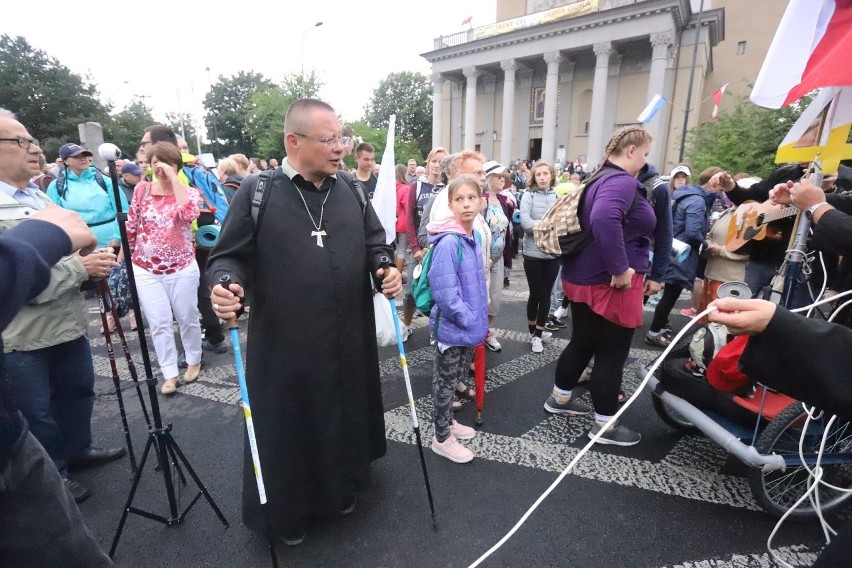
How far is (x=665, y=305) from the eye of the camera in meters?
5.11

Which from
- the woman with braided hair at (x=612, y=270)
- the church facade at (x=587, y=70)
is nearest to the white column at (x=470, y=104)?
the church facade at (x=587, y=70)

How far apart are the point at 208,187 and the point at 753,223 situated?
577 cm

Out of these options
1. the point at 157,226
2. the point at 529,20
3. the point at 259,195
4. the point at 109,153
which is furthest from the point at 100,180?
the point at 529,20

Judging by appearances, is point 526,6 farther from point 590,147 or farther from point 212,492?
point 212,492

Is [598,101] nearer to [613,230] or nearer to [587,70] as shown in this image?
[587,70]

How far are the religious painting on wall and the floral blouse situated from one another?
37.2 metres

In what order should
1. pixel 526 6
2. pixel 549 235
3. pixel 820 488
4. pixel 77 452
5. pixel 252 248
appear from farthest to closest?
pixel 526 6, pixel 549 235, pixel 77 452, pixel 820 488, pixel 252 248

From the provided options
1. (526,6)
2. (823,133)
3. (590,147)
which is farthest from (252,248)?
(526,6)

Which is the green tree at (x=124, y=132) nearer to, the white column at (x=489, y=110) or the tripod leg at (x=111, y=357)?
the white column at (x=489, y=110)

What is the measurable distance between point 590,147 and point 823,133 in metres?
30.4

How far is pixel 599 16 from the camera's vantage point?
2909 centimetres

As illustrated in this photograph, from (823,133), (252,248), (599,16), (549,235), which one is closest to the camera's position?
(252,248)

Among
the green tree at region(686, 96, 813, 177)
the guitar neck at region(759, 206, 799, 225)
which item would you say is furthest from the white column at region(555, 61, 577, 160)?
the guitar neck at region(759, 206, 799, 225)

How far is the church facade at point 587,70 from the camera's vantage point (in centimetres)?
2872
